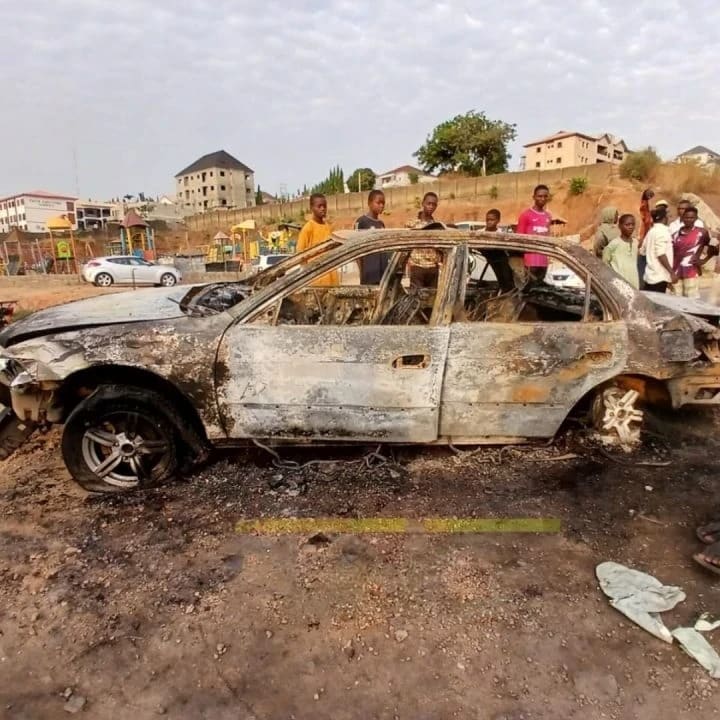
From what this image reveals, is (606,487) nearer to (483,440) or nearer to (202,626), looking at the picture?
(483,440)

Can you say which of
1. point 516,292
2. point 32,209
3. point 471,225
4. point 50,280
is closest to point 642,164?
point 471,225

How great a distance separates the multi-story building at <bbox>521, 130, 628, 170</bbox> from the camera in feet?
207

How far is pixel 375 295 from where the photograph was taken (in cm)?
425

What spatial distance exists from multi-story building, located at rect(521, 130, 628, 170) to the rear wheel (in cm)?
5391

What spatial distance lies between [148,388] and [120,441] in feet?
1.16

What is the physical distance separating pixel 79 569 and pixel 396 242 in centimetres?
247

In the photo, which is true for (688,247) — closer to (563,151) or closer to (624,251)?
(624,251)

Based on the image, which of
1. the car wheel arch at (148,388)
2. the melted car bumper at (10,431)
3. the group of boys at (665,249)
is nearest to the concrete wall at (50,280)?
the group of boys at (665,249)

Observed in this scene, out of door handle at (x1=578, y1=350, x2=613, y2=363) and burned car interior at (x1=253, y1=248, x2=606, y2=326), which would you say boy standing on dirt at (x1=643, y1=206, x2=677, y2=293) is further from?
door handle at (x1=578, y1=350, x2=613, y2=363)

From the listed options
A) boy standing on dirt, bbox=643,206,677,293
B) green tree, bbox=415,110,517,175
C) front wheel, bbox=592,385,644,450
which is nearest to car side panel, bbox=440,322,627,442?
front wheel, bbox=592,385,644,450

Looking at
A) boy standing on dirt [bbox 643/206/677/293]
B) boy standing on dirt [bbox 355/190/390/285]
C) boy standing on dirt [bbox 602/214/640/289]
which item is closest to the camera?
boy standing on dirt [bbox 355/190/390/285]

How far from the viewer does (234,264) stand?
26453 millimetres

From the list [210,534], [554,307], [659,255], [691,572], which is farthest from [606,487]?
[659,255]

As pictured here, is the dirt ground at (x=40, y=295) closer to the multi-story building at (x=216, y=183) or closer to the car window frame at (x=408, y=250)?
the car window frame at (x=408, y=250)
